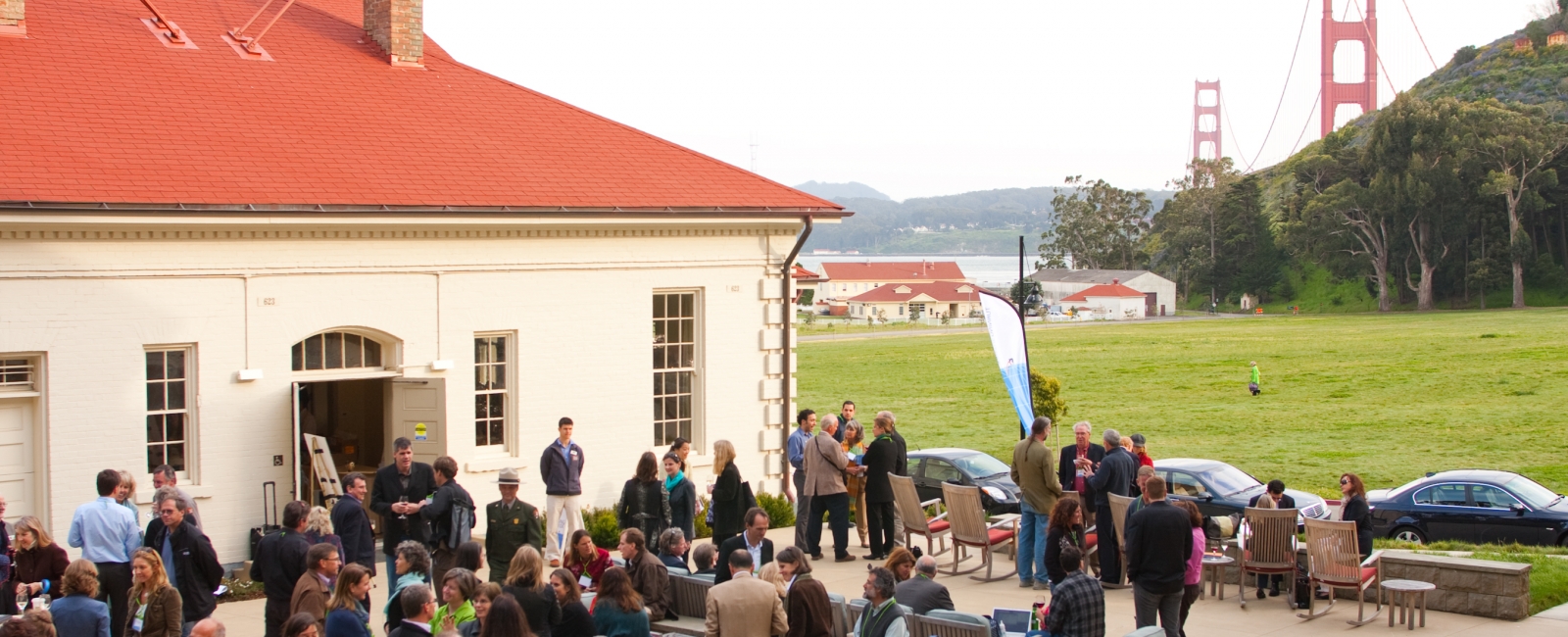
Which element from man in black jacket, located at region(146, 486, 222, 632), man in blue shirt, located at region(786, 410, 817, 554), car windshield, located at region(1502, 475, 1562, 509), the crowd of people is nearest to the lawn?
car windshield, located at region(1502, 475, 1562, 509)

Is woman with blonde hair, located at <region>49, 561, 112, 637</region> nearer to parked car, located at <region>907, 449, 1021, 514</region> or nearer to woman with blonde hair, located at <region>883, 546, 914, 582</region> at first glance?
woman with blonde hair, located at <region>883, 546, 914, 582</region>

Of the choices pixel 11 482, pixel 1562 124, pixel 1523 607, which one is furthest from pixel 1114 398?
pixel 1562 124

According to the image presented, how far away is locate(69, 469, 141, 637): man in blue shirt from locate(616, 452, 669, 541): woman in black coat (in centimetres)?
428

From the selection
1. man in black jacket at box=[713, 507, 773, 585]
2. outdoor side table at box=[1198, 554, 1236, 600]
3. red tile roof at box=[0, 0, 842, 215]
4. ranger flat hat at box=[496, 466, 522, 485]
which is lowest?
outdoor side table at box=[1198, 554, 1236, 600]

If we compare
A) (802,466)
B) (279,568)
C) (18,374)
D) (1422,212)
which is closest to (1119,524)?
(802,466)

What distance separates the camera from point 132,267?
14.5 meters

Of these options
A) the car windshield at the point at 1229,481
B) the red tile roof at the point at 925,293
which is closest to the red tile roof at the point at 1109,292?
the red tile roof at the point at 925,293

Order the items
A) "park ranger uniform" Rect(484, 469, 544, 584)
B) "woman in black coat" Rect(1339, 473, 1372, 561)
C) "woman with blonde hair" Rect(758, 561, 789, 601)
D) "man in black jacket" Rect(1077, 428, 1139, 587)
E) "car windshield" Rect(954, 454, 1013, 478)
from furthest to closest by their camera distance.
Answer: "car windshield" Rect(954, 454, 1013, 478), "man in black jacket" Rect(1077, 428, 1139, 587), "woman in black coat" Rect(1339, 473, 1372, 561), "park ranger uniform" Rect(484, 469, 544, 584), "woman with blonde hair" Rect(758, 561, 789, 601)

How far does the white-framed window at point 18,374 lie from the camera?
46.1 feet

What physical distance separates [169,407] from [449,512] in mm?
4650

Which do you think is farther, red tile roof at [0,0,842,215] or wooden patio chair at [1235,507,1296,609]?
red tile roof at [0,0,842,215]

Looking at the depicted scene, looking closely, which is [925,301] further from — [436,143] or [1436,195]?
[436,143]

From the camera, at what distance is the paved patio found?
40.5 ft

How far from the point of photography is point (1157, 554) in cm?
1098
